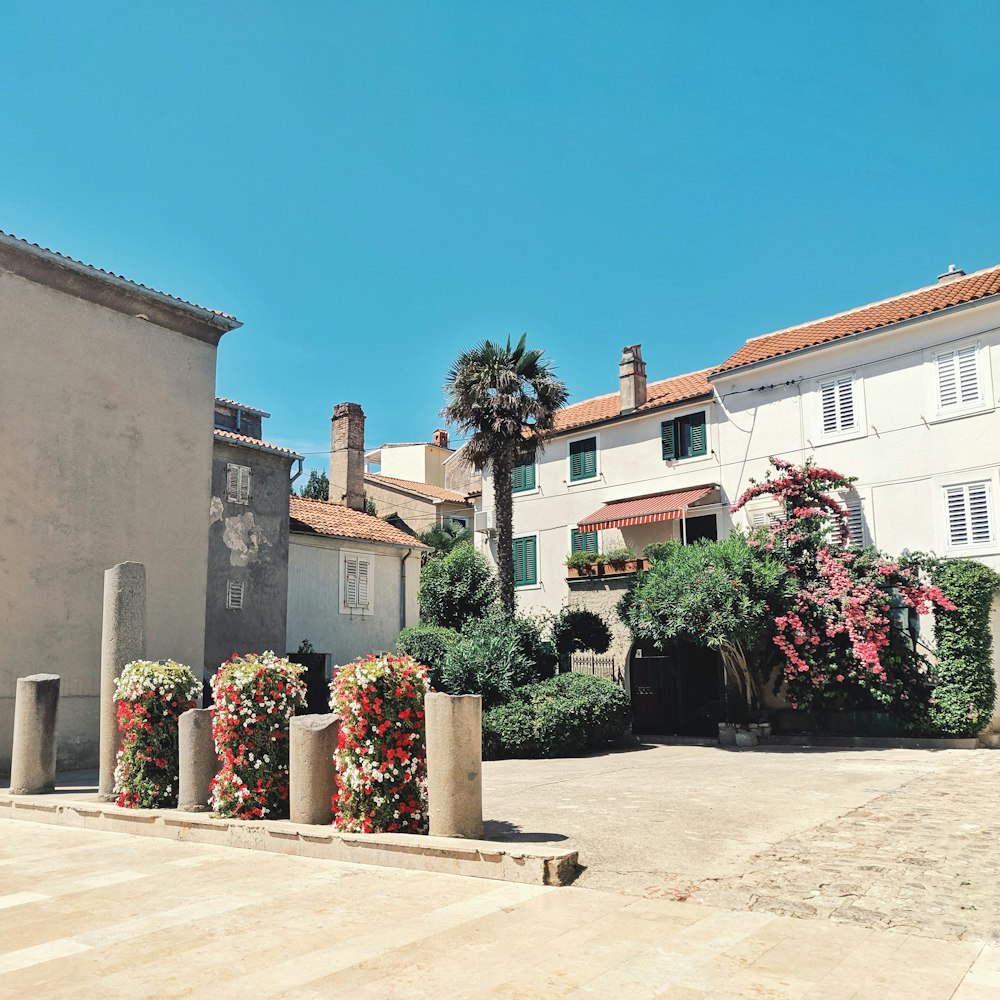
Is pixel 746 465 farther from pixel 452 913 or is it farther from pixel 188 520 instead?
pixel 452 913

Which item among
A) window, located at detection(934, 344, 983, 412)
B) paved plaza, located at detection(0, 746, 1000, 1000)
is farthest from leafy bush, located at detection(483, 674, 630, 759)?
window, located at detection(934, 344, 983, 412)

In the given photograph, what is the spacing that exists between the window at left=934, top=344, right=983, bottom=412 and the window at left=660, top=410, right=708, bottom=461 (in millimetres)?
6756

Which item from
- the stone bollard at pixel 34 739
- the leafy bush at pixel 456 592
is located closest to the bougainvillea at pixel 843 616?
the leafy bush at pixel 456 592

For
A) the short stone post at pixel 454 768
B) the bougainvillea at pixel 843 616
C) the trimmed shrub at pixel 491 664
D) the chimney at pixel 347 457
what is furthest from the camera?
the chimney at pixel 347 457

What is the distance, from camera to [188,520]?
19.3 m

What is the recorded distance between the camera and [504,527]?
80.4ft

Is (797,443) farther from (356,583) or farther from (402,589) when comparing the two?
(356,583)

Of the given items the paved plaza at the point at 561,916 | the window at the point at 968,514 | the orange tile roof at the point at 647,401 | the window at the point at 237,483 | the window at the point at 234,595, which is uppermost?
the orange tile roof at the point at 647,401

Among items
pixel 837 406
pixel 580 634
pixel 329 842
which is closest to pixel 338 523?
pixel 580 634

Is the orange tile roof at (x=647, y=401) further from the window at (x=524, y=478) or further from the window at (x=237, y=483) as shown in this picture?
the window at (x=237, y=483)

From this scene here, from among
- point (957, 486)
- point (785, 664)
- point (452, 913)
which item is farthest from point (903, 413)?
point (452, 913)

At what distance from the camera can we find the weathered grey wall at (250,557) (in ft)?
82.3

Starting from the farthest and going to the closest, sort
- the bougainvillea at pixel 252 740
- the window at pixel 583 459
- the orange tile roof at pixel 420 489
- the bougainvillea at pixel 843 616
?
the orange tile roof at pixel 420 489 < the window at pixel 583 459 < the bougainvillea at pixel 843 616 < the bougainvillea at pixel 252 740

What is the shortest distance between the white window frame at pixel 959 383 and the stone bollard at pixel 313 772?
59.2 feet
